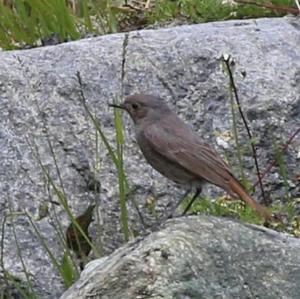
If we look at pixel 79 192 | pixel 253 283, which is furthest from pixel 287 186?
pixel 253 283

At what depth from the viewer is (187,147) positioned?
576cm

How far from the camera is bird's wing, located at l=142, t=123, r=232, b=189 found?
5617 millimetres

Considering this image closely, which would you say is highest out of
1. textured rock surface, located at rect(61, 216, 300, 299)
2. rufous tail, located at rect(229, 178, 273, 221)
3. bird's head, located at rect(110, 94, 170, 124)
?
bird's head, located at rect(110, 94, 170, 124)

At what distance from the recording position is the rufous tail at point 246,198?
5.45m

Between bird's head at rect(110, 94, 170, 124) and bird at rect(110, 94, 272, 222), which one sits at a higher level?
bird's head at rect(110, 94, 170, 124)

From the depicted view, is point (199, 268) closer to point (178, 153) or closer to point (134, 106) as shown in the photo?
point (178, 153)

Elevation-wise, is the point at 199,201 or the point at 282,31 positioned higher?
the point at 282,31

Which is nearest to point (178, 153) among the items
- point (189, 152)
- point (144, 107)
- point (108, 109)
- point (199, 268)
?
point (189, 152)

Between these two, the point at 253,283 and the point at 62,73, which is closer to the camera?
the point at 253,283

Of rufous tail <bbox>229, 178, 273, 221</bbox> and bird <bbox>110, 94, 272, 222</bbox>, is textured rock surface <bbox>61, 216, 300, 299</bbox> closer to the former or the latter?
rufous tail <bbox>229, 178, 273, 221</bbox>

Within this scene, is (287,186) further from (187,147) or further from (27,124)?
(27,124)

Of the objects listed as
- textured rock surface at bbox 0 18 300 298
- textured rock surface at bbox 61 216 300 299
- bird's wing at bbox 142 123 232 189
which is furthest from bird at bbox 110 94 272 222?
textured rock surface at bbox 61 216 300 299

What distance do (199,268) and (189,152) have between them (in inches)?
56.9

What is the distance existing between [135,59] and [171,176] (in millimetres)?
1152
